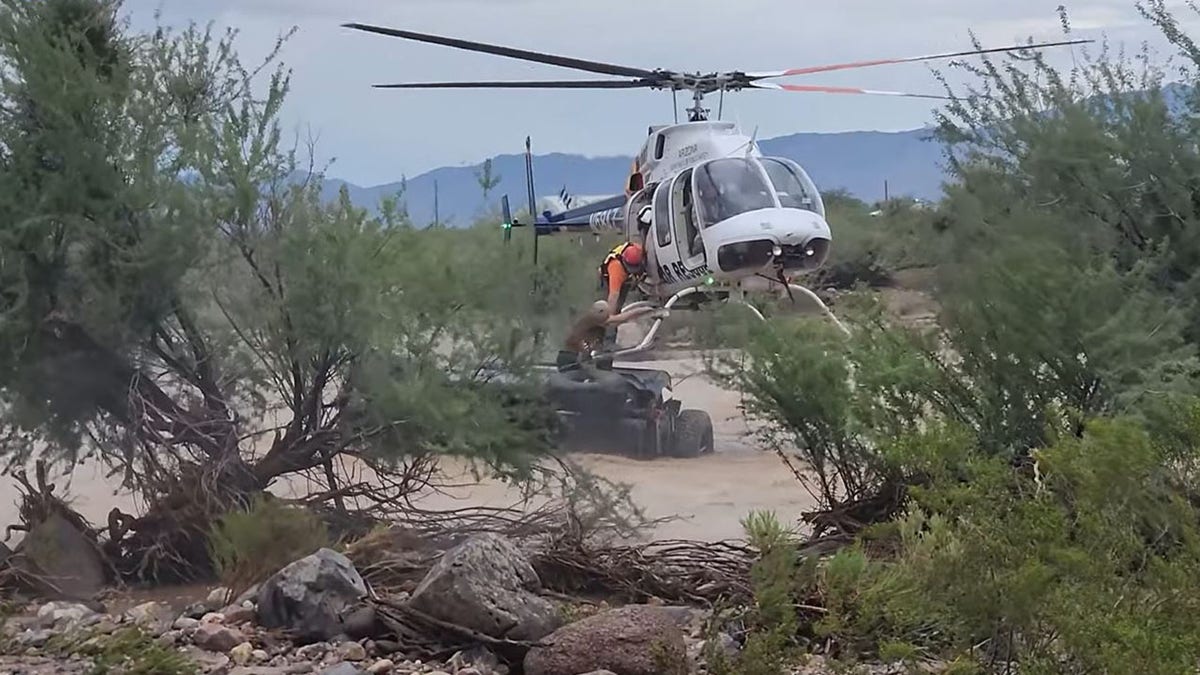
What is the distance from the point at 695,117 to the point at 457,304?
7863 millimetres

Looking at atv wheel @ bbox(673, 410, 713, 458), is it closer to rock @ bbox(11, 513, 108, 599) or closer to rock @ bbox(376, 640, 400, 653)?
rock @ bbox(11, 513, 108, 599)

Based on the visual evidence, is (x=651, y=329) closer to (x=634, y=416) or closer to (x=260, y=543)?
(x=634, y=416)

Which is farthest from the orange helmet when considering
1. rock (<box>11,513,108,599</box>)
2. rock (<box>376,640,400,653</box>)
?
rock (<box>376,640,400,653</box>)

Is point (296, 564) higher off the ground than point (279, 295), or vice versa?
point (279, 295)

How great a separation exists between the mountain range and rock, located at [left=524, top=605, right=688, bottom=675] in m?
4.96

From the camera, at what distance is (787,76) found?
63.4ft

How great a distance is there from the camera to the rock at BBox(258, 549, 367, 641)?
9.16 m

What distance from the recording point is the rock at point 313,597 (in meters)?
9.16

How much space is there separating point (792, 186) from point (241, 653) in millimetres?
11054

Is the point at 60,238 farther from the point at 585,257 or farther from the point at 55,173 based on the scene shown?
the point at 585,257

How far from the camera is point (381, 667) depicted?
8570mm

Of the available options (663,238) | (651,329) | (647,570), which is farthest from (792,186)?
(647,570)

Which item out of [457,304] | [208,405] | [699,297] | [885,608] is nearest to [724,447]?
[699,297]

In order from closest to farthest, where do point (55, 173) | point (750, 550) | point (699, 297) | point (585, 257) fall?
point (750, 550) → point (55, 173) → point (699, 297) → point (585, 257)
